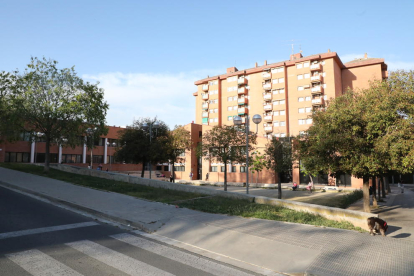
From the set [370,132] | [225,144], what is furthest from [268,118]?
[370,132]

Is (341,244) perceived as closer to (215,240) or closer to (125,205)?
(215,240)

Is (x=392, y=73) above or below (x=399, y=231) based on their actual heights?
above

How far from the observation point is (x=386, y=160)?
13352 millimetres

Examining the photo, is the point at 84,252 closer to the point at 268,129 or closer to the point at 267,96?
the point at 268,129

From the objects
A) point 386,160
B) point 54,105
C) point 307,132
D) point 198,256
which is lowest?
point 198,256

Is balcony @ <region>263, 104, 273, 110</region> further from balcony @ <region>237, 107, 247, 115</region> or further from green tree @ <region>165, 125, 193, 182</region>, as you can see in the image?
green tree @ <region>165, 125, 193, 182</region>

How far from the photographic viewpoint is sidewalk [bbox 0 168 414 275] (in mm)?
5781

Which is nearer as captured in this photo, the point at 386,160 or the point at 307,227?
the point at 307,227

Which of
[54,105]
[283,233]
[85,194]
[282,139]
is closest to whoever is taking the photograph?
[283,233]

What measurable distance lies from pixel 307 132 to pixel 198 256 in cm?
1236

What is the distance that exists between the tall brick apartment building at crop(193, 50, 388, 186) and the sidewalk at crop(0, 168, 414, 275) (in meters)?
35.7

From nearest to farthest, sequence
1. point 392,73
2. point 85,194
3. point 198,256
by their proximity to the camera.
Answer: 1. point 198,256
2. point 85,194
3. point 392,73

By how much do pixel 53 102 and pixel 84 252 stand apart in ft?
59.6

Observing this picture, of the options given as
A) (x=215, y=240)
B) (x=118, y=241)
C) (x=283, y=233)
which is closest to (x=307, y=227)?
(x=283, y=233)
